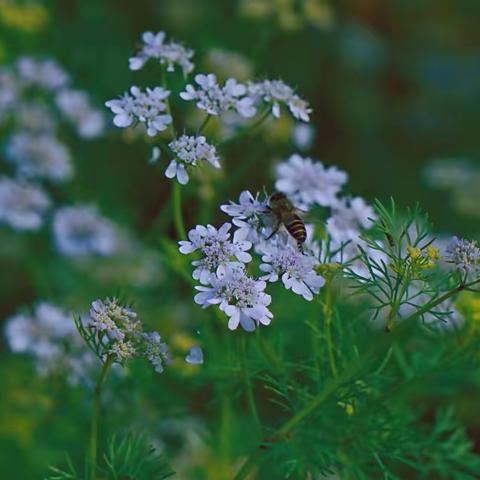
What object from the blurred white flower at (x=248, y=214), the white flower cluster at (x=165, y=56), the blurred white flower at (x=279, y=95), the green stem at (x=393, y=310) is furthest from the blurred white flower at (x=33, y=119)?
the green stem at (x=393, y=310)

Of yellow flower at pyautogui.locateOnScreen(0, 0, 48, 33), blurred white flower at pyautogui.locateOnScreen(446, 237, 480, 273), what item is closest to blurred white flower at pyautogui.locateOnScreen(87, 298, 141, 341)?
blurred white flower at pyautogui.locateOnScreen(446, 237, 480, 273)

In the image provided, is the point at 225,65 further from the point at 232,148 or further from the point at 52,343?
the point at 52,343

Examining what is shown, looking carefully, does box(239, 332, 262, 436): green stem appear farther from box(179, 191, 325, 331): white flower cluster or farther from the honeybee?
the honeybee

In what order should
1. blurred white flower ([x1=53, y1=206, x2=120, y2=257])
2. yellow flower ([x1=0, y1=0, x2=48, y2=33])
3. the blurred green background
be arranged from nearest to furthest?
the blurred green background
blurred white flower ([x1=53, y1=206, x2=120, y2=257])
yellow flower ([x1=0, y1=0, x2=48, y2=33])

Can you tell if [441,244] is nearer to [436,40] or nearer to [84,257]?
[84,257]

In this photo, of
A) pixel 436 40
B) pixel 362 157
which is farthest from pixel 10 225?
pixel 436 40

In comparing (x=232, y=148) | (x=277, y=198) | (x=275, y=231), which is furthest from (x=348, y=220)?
(x=232, y=148)

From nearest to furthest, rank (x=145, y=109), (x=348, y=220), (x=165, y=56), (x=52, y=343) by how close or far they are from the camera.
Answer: (x=145, y=109)
(x=165, y=56)
(x=348, y=220)
(x=52, y=343)
